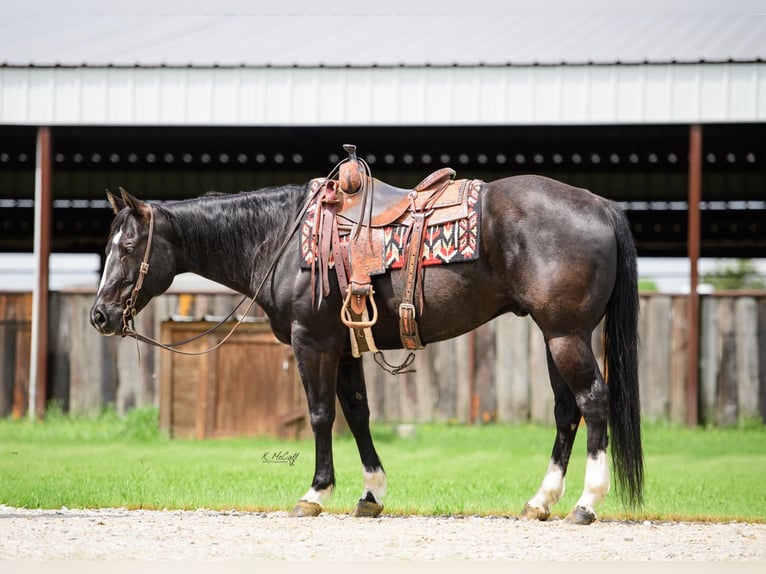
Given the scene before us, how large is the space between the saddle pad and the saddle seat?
0.17ft

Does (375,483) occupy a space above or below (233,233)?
below

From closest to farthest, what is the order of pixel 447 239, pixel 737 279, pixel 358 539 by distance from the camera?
pixel 358 539
pixel 447 239
pixel 737 279

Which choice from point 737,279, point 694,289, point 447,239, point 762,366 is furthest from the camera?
point 737,279

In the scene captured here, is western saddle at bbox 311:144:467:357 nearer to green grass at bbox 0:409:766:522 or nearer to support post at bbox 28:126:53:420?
green grass at bbox 0:409:766:522

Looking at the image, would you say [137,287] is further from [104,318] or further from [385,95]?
[385,95]

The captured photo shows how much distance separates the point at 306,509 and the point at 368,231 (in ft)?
6.40

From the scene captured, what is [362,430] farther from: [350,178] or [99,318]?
[99,318]

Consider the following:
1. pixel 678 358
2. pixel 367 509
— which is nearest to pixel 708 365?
pixel 678 358

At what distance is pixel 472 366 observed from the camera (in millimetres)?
15875

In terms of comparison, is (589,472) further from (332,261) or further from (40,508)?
(40,508)

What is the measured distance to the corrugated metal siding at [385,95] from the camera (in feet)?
47.6

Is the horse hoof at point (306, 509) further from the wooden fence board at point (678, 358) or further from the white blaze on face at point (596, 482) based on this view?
the wooden fence board at point (678, 358)

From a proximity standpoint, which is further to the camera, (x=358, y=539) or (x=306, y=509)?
(x=306, y=509)

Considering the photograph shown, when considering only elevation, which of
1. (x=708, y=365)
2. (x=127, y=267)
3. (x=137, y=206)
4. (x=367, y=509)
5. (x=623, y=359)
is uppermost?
(x=137, y=206)
